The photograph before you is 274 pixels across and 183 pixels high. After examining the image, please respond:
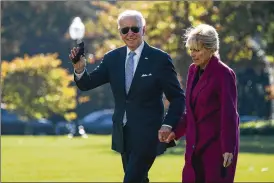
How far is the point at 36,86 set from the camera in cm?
5312

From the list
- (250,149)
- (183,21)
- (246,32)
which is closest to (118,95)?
(250,149)

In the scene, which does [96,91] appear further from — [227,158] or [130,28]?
[227,158]

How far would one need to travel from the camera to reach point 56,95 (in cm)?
5303

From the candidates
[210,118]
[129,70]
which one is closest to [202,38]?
[210,118]

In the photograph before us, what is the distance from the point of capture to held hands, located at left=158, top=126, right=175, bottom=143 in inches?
313

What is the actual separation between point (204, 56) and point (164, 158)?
744 inches

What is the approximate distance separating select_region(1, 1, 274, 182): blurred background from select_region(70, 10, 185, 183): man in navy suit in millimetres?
623

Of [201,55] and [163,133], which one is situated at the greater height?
[201,55]

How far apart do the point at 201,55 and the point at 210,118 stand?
1.51 feet

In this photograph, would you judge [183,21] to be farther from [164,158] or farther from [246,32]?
[164,158]

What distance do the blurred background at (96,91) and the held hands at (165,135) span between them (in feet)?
4.53

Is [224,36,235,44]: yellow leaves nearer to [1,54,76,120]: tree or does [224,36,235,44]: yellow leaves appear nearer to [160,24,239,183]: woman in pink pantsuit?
[1,54,76,120]: tree

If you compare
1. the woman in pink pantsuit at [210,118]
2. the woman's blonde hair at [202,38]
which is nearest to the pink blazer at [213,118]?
the woman in pink pantsuit at [210,118]

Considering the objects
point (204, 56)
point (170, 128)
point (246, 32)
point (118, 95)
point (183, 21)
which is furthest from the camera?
point (183, 21)
